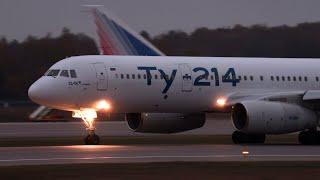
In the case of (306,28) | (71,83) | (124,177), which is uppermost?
(306,28)

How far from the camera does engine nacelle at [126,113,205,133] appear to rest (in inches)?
1662

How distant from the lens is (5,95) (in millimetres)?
77750

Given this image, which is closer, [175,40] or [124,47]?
[124,47]

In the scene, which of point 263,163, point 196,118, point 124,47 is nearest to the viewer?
point 263,163

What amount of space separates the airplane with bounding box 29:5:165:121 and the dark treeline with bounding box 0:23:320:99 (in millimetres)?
9646

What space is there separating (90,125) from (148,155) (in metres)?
8.81

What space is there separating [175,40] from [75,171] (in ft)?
167

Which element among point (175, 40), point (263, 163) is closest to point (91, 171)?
point (263, 163)

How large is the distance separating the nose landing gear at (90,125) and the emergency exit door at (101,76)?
1158mm

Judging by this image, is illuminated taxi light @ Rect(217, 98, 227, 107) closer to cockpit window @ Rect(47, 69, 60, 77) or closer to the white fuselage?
the white fuselage

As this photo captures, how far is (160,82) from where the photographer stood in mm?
40281

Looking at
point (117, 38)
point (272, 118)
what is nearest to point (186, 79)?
point (272, 118)

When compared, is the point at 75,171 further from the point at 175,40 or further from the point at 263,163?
the point at 175,40

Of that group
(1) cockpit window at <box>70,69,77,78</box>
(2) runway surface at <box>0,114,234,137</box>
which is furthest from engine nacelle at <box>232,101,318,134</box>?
(2) runway surface at <box>0,114,234,137</box>
